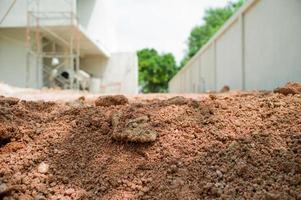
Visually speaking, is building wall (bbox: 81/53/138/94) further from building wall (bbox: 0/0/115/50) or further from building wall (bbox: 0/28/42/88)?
building wall (bbox: 0/28/42/88)

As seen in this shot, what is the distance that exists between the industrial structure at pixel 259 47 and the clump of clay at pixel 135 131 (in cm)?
325

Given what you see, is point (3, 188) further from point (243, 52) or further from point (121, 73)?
point (121, 73)

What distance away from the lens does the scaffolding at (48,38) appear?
15.5 m

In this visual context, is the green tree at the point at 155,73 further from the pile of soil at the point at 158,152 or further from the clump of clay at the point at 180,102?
the pile of soil at the point at 158,152

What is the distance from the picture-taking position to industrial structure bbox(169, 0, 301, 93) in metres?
6.51

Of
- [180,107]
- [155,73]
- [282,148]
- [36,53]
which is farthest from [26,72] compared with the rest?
[155,73]

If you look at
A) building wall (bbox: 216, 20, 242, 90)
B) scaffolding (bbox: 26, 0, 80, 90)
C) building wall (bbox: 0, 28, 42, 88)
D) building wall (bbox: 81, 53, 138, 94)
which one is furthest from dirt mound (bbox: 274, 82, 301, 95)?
building wall (bbox: 81, 53, 138, 94)

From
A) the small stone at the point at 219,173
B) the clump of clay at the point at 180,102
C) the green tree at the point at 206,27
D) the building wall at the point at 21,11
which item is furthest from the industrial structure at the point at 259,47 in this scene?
the green tree at the point at 206,27

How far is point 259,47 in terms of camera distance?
8469mm

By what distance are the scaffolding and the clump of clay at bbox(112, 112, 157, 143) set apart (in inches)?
470

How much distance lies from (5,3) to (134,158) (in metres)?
12.2

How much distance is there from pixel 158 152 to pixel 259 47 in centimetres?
566

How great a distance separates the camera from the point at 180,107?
13.0ft

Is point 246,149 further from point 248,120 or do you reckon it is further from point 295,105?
point 295,105
